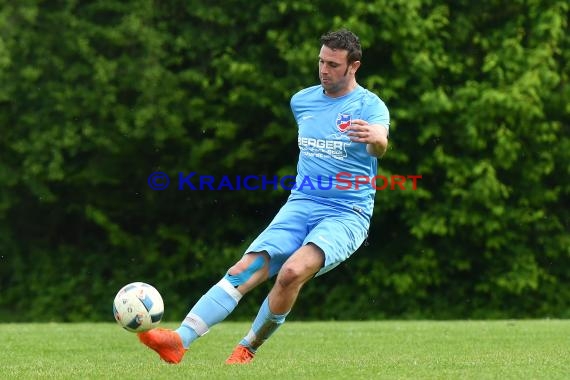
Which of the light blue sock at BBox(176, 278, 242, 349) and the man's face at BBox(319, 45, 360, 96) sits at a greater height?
the man's face at BBox(319, 45, 360, 96)

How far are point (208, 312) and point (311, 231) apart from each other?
0.78 m

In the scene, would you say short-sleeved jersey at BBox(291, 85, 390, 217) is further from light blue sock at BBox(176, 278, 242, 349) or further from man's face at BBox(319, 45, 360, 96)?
light blue sock at BBox(176, 278, 242, 349)

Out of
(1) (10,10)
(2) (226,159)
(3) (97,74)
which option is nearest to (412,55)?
(2) (226,159)

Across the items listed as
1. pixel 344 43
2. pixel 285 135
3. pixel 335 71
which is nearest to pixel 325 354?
pixel 335 71

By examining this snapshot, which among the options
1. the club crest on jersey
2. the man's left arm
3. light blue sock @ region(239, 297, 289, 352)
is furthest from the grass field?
the club crest on jersey

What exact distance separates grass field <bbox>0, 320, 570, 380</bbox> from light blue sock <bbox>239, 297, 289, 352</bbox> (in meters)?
0.15

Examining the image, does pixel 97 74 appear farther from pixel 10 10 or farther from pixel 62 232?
pixel 62 232

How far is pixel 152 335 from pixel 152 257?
12477 mm

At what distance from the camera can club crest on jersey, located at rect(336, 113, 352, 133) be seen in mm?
7020

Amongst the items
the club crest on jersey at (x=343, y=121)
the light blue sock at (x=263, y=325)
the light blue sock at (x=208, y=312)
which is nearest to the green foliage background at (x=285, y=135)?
the club crest on jersey at (x=343, y=121)

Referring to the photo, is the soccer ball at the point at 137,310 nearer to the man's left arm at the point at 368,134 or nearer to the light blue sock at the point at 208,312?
the light blue sock at the point at 208,312

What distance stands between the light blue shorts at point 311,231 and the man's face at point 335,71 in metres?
0.71

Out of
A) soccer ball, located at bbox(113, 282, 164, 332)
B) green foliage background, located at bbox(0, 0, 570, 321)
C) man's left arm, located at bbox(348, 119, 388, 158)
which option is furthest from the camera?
green foliage background, located at bbox(0, 0, 570, 321)

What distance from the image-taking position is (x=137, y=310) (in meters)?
6.49
